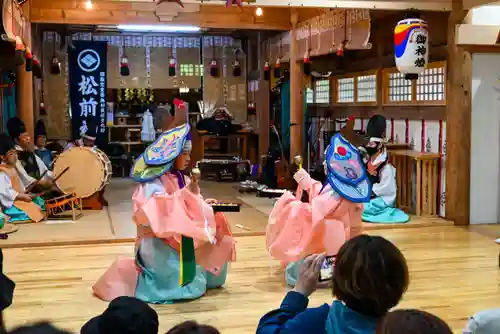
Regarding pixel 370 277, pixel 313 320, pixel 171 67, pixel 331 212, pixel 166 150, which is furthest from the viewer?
pixel 171 67

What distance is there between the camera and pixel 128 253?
6.00 m

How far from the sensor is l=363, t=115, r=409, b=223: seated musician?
7.58 meters

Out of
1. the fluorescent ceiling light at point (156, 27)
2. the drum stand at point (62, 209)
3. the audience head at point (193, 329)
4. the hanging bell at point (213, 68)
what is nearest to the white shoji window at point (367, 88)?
the fluorescent ceiling light at point (156, 27)

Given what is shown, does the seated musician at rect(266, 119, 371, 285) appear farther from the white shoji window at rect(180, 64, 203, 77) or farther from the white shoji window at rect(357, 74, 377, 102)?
the white shoji window at rect(180, 64, 203, 77)

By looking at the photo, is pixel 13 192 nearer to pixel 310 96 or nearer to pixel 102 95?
pixel 102 95

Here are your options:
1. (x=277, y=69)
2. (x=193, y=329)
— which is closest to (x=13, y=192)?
(x=277, y=69)

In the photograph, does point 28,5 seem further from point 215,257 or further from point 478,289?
point 478,289

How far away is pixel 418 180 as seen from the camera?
7805mm

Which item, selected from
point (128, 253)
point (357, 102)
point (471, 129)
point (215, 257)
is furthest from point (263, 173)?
point (215, 257)

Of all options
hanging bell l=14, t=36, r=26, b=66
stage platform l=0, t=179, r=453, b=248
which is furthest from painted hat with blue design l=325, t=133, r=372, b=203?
hanging bell l=14, t=36, r=26, b=66

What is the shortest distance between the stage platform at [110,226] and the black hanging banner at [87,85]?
377cm

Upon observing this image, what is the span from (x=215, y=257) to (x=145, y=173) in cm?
76

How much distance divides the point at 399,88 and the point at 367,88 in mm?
932

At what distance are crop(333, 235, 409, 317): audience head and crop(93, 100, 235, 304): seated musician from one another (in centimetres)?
255
